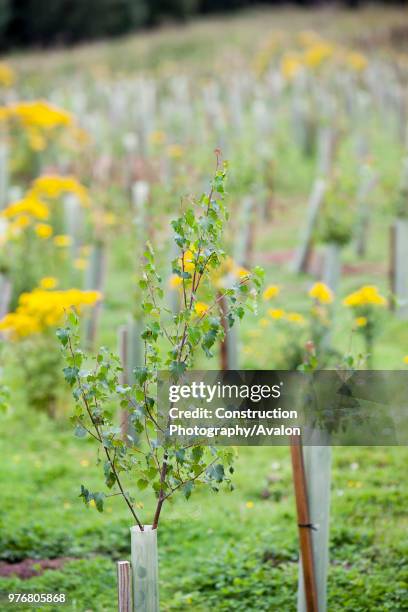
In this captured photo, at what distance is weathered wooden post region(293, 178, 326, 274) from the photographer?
970 centimetres

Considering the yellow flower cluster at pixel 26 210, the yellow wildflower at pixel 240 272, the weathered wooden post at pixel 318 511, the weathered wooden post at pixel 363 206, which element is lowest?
Answer: the weathered wooden post at pixel 318 511

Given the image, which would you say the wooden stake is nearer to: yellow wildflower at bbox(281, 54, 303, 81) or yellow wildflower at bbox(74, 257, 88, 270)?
yellow wildflower at bbox(74, 257, 88, 270)

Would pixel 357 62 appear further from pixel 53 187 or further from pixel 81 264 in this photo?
pixel 81 264

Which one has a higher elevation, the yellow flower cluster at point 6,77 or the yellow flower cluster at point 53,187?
the yellow flower cluster at point 6,77

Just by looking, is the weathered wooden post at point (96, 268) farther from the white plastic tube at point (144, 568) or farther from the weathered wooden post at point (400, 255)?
the white plastic tube at point (144, 568)

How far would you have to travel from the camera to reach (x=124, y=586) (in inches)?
130

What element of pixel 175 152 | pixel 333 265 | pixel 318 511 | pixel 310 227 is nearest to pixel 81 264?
pixel 310 227

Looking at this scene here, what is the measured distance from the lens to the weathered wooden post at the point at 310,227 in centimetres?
970

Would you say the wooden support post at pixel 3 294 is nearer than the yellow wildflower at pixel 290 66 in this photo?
Yes

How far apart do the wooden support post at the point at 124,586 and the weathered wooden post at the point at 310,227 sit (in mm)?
6498

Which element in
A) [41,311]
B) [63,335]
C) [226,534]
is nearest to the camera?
[63,335]

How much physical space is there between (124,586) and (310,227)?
6914 millimetres

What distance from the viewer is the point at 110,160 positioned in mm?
14094

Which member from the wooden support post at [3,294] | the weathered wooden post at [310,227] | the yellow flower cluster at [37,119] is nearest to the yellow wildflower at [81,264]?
the wooden support post at [3,294]
